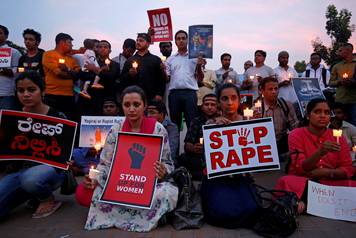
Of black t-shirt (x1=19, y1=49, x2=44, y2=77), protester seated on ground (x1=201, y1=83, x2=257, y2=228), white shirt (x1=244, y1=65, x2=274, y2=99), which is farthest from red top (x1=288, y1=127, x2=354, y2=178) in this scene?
black t-shirt (x1=19, y1=49, x2=44, y2=77)

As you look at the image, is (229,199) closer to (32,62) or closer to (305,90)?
(305,90)

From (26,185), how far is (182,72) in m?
3.56

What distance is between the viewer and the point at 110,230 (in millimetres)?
3562

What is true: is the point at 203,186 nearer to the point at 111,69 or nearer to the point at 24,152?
the point at 24,152

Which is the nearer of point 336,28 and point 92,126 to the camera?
point 92,126

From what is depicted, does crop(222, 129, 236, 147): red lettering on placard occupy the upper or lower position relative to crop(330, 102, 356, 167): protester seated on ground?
upper

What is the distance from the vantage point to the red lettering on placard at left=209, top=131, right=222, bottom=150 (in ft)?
12.2

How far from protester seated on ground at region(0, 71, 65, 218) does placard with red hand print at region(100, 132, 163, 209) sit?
0.83m

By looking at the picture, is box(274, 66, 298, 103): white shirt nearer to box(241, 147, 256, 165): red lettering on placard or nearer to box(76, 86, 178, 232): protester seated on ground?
box(241, 147, 256, 165): red lettering on placard

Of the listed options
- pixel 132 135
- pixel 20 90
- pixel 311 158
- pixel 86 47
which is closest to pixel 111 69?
pixel 86 47

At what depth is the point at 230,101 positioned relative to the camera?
4.10 m

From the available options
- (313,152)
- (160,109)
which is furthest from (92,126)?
(313,152)

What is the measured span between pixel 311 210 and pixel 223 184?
1.06 meters

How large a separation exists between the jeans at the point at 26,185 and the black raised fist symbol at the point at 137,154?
3.40 feet
